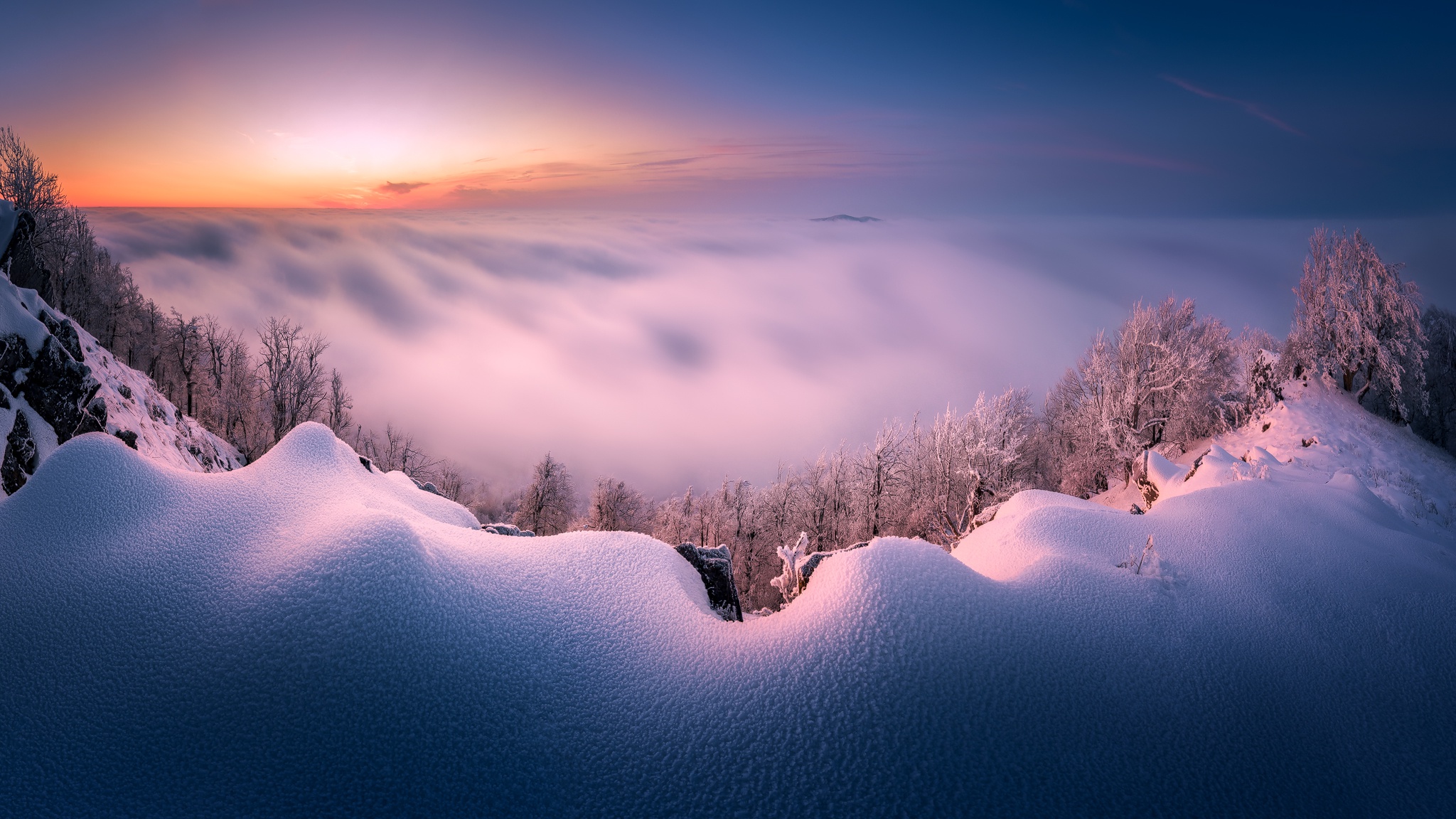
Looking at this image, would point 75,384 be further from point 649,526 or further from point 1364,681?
point 649,526

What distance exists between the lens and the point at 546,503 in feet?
133

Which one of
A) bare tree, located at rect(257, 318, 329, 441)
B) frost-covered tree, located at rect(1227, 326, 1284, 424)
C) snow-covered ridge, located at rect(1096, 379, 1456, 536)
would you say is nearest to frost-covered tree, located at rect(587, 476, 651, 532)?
bare tree, located at rect(257, 318, 329, 441)

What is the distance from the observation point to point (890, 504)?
37625 mm

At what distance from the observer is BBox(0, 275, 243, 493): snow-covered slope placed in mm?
11781

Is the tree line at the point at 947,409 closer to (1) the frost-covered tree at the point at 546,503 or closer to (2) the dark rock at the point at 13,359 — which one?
(1) the frost-covered tree at the point at 546,503

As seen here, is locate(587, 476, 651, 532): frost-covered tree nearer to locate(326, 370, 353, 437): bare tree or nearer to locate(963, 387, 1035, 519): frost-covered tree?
locate(326, 370, 353, 437): bare tree

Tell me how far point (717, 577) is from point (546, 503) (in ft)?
111

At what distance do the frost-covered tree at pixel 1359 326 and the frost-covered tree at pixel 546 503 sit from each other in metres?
46.0

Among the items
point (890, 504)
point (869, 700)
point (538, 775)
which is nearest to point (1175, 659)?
point (869, 700)

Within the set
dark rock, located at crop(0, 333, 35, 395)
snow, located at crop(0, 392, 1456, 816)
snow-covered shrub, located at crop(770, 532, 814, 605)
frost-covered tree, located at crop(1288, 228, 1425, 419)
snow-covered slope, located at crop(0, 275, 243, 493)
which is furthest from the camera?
frost-covered tree, located at crop(1288, 228, 1425, 419)

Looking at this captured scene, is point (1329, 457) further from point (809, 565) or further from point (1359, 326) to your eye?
point (809, 565)

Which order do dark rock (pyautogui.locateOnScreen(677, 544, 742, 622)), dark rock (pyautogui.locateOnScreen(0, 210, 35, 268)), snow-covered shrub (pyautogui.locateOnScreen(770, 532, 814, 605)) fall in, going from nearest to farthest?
1. snow-covered shrub (pyautogui.locateOnScreen(770, 532, 814, 605))
2. dark rock (pyautogui.locateOnScreen(677, 544, 742, 622))
3. dark rock (pyautogui.locateOnScreen(0, 210, 35, 268))

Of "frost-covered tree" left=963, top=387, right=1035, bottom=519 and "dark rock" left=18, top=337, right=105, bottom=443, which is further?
"frost-covered tree" left=963, top=387, right=1035, bottom=519

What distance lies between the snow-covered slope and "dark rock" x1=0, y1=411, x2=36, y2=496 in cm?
2
